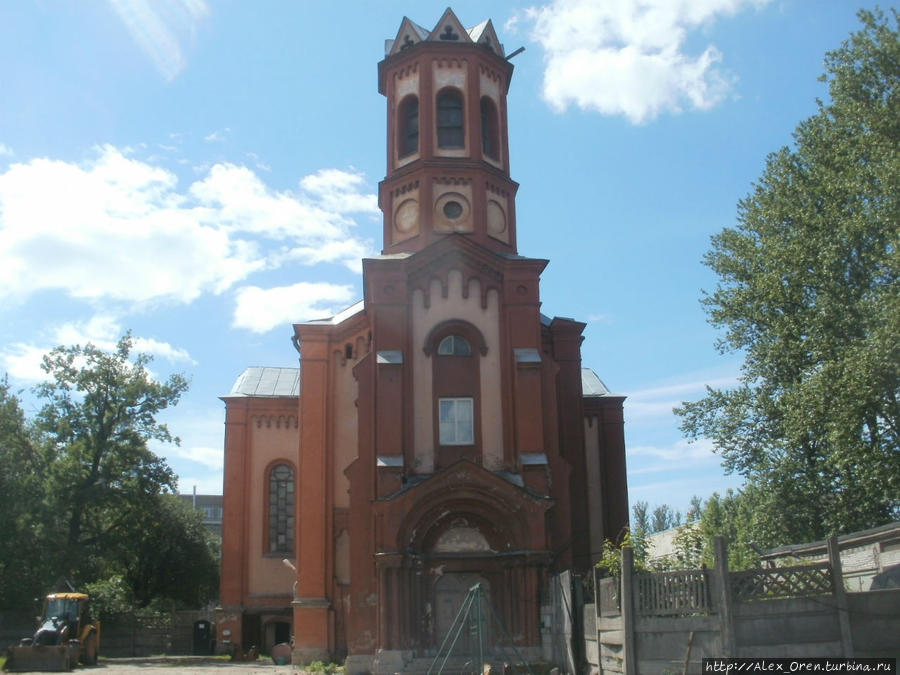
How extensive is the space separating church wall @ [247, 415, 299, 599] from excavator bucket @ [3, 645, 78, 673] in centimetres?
760

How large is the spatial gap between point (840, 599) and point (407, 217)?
728 inches

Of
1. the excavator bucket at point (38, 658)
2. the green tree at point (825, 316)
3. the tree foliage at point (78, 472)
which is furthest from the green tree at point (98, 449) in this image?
the green tree at point (825, 316)

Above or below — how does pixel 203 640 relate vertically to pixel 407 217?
below

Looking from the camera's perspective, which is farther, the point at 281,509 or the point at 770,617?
the point at 281,509

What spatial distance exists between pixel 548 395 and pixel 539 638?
23.0 feet

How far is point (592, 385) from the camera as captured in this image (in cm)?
3491

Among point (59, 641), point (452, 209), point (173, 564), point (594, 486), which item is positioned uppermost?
point (452, 209)

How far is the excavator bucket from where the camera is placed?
25.9m

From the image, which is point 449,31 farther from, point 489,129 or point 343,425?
point 343,425

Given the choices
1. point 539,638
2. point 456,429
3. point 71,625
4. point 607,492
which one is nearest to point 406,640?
point 539,638

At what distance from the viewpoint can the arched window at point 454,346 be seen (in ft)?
87.6

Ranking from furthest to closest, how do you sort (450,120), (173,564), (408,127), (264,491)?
(173,564) < (264,491) < (408,127) < (450,120)

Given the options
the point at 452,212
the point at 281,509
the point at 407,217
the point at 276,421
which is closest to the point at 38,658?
the point at 281,509

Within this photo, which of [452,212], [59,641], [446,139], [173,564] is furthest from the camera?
[173,564]
